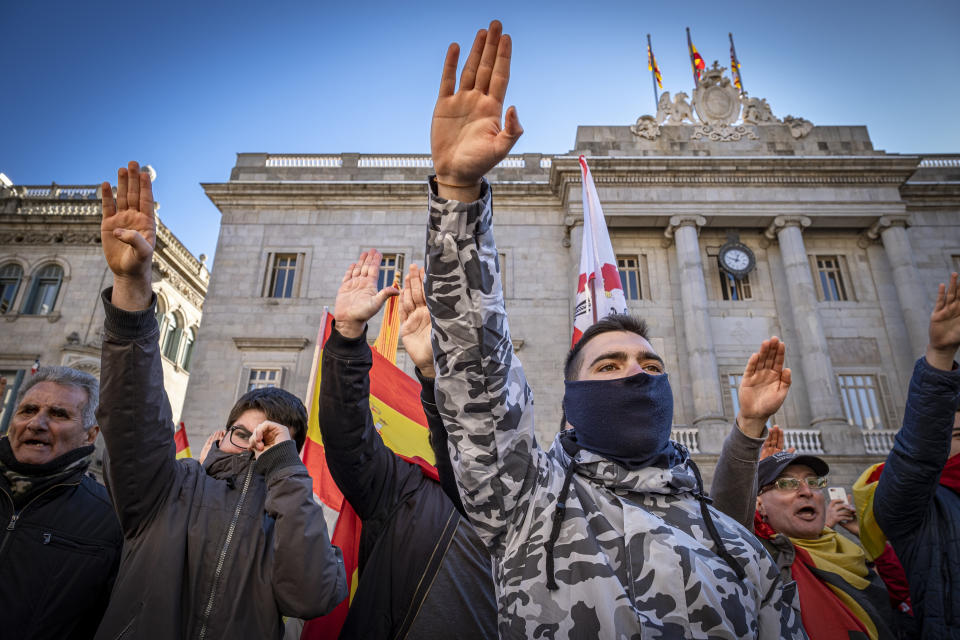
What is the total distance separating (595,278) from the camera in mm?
8062

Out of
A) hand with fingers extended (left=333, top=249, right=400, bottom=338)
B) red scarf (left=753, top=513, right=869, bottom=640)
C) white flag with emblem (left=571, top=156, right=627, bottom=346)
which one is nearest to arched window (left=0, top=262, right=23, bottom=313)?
white flag with emblem (left=571, top=156, right=627, bottom=346)

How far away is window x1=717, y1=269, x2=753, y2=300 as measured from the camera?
17859 millimetres

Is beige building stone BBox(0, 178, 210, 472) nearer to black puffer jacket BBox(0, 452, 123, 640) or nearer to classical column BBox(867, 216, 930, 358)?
black puffer jacket BBox(0, 452, 123, 640)

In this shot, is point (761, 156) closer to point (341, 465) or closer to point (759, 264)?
point (759, 264)

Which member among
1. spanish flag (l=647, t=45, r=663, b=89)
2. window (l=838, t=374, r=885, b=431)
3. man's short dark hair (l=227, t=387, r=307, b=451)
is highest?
spanish flag (l=647, t=45, r=663, b=89)

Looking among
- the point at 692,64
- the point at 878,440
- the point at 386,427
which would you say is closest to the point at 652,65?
the point at 692,64

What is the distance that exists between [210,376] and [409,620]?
16.3 metres

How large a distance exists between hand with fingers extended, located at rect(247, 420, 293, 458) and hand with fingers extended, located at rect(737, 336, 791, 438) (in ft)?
7.11

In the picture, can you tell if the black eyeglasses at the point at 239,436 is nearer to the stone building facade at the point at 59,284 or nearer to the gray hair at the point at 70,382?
the gray hair at the point at 70,382

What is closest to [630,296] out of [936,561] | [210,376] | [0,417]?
[210,376]

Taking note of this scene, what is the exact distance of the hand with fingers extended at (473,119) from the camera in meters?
1.63

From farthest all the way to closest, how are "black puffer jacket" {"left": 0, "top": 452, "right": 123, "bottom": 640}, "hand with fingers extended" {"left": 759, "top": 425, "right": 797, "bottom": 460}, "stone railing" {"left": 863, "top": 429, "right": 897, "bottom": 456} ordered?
"stone railing" {"left": 863, "top": 429, "right": 897, "bottom": 456}
"hand with fingers extended" {"left": 759, "top": 425, "right": 797, "bottom": 460}
"black puffer jacket" {"left": 0, "top": 452, "right": 123, "bottom": 640}

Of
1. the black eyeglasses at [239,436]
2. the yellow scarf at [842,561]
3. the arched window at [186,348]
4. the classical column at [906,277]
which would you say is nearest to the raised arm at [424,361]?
the black eyeglasses at [239,436]

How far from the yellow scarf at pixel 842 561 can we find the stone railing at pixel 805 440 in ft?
41.2
